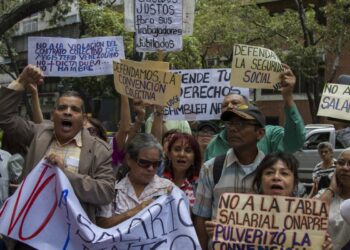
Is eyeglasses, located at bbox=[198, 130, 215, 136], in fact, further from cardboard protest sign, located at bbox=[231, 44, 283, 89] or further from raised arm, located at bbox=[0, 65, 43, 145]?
raised arm, located at bbox=[0, 65, 43, 145]

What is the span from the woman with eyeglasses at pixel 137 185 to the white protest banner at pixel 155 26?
2.65 metres

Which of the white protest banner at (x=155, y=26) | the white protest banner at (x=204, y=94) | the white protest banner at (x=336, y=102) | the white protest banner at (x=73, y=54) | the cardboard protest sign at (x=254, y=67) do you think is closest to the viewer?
the cardboard protest sign at (x=254, y=67)

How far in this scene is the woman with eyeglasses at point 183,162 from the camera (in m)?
4.42

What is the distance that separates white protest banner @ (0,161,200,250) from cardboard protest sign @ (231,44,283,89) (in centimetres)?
Result: 165

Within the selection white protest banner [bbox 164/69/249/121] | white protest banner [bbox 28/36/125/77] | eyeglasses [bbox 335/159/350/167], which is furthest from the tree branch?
eyeglasses [bbox 335/159/350/167]

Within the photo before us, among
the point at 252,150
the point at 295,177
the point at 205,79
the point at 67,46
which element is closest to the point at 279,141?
the point at 252,150

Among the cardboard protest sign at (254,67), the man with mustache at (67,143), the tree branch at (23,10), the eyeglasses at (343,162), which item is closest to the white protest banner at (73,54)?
Result: the cardboard protest sign at (254,67)

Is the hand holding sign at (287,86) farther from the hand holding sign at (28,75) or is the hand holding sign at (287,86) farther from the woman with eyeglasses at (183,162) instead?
the hand holding sign at (28,75)

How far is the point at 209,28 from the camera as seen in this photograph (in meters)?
21.5

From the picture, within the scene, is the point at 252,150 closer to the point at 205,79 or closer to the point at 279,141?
the point at 279,141

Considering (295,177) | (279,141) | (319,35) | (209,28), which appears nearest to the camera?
(295,177)

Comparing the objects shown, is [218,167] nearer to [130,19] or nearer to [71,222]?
[71,222]

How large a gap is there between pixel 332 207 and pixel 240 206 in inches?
28.4

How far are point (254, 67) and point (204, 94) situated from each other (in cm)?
107
